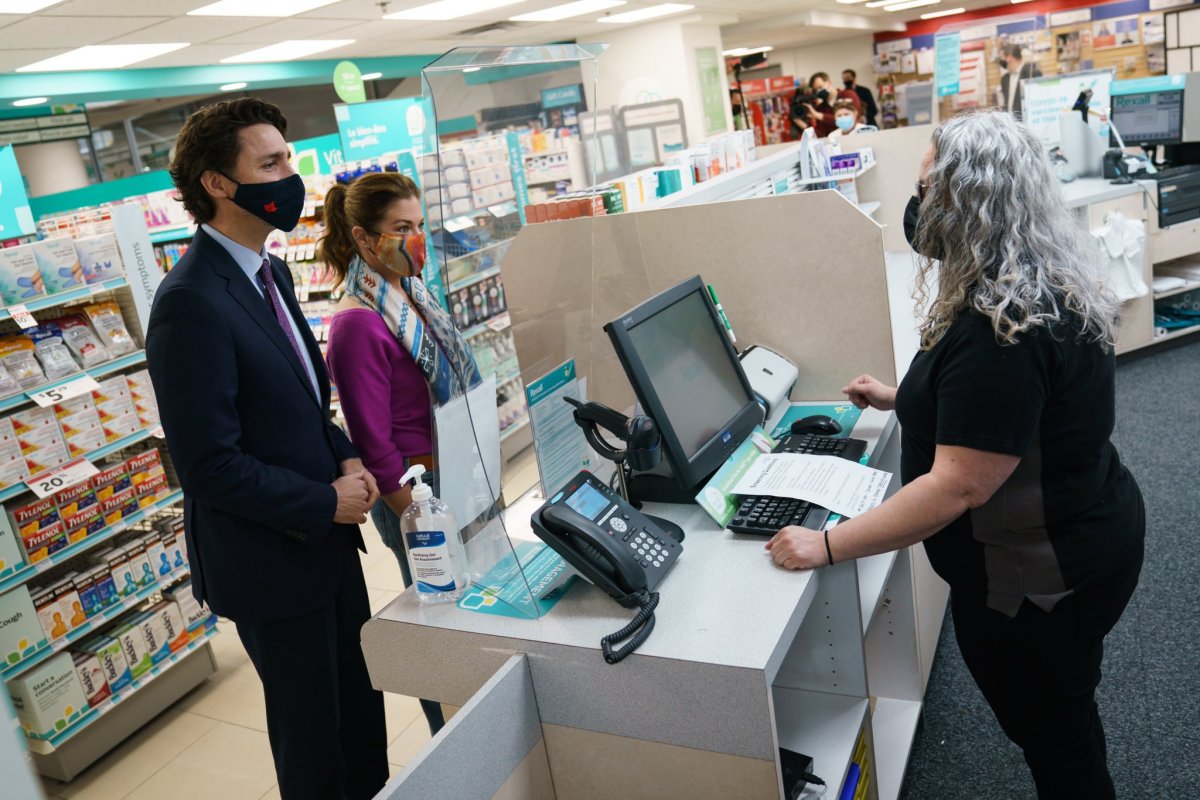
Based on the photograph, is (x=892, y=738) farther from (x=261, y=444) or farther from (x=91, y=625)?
(x=91, y=625)

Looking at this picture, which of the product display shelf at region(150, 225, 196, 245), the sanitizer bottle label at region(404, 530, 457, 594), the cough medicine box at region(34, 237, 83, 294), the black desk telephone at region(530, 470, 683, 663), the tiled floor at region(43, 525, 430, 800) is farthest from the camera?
the product display shelf at region(150, 225, 196, 245)

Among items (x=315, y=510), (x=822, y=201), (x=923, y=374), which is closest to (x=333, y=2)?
(x=822, y=201)

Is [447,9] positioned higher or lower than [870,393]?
higher

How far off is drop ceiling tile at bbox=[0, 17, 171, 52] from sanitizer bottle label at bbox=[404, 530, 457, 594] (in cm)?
516

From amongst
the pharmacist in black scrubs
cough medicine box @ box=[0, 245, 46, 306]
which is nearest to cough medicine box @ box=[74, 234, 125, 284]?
cough medicine box @ box=[0, 245, 46, 306]

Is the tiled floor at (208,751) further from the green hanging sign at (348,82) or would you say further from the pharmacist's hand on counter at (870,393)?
the green hanging sign at (348,82)

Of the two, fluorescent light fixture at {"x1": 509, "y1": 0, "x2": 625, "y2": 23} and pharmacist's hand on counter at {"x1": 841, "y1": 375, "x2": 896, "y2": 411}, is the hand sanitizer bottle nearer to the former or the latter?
pharmacist's hand on counter at {"x1": 841, "y1": 375, "x2": 896, "y2": 411}

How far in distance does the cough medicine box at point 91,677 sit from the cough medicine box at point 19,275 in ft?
4.07

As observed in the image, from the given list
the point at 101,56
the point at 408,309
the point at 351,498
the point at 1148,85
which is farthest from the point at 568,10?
the point at 351,498

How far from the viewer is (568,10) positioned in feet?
29.8

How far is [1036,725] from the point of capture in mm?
1753

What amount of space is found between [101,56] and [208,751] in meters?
6.03

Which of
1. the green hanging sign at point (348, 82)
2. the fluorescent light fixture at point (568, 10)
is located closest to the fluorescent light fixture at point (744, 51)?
the fluorescent light fixture at point (568, 10)

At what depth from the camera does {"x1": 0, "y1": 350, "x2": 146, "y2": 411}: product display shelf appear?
2.99 metres
